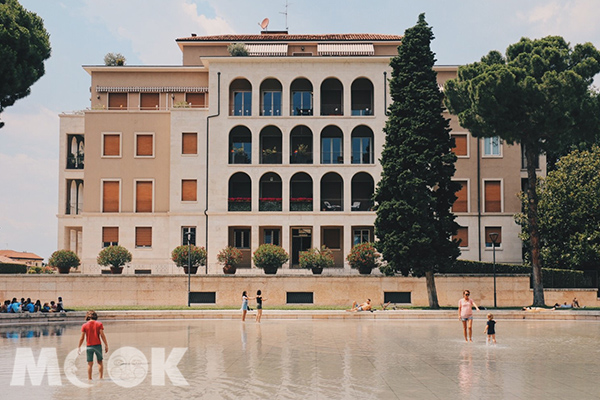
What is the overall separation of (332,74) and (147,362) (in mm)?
34265

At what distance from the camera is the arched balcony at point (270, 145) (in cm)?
4703

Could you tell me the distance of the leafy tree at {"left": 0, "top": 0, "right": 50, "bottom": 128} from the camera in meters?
30.1

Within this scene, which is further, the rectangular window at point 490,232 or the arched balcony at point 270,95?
the arched balcony at point 270,95

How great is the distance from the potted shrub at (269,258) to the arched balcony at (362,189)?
8525 mm

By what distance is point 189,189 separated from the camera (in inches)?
1822

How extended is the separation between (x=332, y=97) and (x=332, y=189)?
679 cm

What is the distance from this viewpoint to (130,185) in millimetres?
46625

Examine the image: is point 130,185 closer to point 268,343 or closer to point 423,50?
point 423,50

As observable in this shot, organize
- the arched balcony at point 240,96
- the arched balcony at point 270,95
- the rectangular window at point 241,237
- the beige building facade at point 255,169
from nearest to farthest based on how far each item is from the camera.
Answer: the beige building facade at point 255,169
the rectangular window at point 241,237
the arched balcony at point 240,96
the arched balcony at point 270,95

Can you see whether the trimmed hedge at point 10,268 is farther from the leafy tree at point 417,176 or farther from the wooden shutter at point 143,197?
the leafy tree at point 417,176

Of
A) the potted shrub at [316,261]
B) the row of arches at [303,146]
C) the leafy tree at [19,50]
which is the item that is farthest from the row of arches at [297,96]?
the leafy tree at [19,50]

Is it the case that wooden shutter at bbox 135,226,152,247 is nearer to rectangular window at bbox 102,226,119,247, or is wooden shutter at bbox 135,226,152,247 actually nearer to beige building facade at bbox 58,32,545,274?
beige building facade at bbox 58,32,545,274

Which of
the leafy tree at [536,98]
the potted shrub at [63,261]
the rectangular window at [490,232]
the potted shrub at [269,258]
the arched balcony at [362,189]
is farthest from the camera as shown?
the arched balcony at [362,189]

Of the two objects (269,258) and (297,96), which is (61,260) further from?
(297,96)
